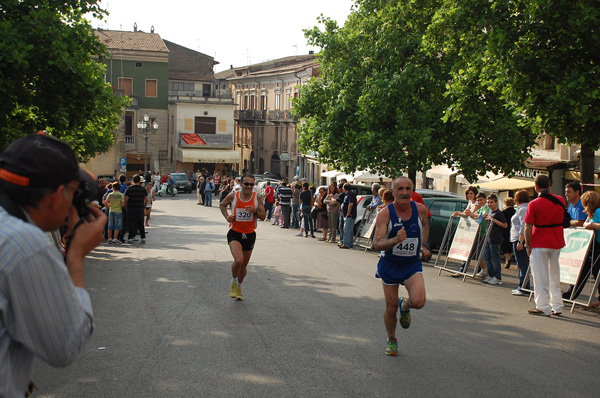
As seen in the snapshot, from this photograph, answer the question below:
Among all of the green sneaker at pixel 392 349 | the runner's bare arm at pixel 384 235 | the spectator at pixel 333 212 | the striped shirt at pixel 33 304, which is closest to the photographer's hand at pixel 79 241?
the striped shirt at pixel 33 304

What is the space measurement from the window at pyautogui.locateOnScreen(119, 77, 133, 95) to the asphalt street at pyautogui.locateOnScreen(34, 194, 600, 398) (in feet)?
188

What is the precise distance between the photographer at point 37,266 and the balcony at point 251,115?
69.0m

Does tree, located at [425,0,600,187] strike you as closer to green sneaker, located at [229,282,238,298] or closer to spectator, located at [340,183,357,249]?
green sneaker, located at [229,282,238,298]

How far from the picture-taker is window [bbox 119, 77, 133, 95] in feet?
223

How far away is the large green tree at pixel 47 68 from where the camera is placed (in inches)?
474

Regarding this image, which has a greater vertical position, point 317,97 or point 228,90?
point 228,90

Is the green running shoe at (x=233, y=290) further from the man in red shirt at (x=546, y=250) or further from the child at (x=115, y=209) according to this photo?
the child at (x=115, y=209)

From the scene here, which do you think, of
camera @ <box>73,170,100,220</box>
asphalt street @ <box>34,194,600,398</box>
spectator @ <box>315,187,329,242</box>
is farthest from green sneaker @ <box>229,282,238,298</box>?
→ spectator @ <box>315,187,329,242</box>

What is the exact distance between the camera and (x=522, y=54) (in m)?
11.9

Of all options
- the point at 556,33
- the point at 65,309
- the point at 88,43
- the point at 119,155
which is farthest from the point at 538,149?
the point at 119,155

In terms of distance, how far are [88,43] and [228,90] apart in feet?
222

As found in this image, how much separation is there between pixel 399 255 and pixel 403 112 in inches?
647

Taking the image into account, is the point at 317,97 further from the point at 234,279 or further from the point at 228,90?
the point at 228,90

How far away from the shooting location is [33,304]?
2262 mm
